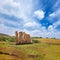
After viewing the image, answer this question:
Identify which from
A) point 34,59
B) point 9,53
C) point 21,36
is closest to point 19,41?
point 21,36

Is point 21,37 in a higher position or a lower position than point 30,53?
higher

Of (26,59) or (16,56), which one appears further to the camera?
(16,56)

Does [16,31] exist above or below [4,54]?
above

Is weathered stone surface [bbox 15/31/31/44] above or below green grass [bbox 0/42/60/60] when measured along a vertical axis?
above

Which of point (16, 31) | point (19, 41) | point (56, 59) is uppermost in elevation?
point (16, 31)

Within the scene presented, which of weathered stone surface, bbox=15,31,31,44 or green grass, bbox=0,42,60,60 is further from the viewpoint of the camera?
weathered stone surface, bbox=15,31,31,44

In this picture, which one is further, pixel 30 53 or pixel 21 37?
pixel 21 37

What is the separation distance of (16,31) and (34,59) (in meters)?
27.5

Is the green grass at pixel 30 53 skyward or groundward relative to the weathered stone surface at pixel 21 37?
groundward

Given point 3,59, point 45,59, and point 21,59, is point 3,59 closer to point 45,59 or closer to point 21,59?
point 21,59

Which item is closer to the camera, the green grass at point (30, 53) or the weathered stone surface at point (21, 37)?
the green grass at point (30, 53)

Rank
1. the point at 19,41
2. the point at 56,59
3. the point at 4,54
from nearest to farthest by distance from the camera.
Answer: the point at 56,59, the point at 4,54, the point at 19,41

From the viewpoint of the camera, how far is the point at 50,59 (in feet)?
93.4

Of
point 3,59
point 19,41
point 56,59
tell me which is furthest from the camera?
point 19,41
